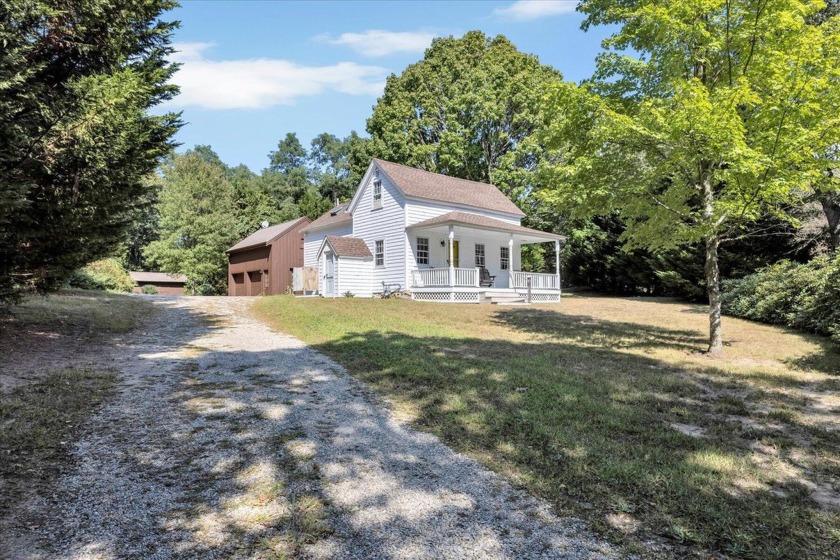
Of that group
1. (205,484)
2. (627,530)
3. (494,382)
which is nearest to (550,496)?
(627,530)

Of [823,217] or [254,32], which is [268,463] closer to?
[254,32]

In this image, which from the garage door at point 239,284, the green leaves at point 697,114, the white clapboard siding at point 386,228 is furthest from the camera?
the garage door at point 239,284

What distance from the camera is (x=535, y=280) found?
22828 mm

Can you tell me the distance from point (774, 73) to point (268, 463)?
31.3 ft

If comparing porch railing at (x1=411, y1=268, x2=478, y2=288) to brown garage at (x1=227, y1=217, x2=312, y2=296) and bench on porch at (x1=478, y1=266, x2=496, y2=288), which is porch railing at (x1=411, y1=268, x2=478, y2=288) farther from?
brown garage at (x1=227, y1=217, x2=312, y2=296)

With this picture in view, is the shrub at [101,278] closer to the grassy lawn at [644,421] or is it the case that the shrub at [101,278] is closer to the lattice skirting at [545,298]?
the grassy lawn at [644,421]

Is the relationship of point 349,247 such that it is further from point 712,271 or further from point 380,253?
point 712,271

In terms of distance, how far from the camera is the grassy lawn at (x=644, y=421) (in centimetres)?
308

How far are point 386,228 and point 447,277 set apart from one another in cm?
426

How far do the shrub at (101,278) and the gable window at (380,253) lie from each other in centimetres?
1149

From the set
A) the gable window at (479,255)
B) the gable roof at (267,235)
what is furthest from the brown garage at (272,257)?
the gable window at (479,255)

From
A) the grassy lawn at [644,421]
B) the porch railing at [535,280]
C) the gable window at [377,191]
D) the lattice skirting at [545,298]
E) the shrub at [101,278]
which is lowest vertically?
the grassy lawn at [644,421]

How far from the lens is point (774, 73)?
7895mm

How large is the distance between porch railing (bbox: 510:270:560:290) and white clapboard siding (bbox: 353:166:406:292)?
5716mm
